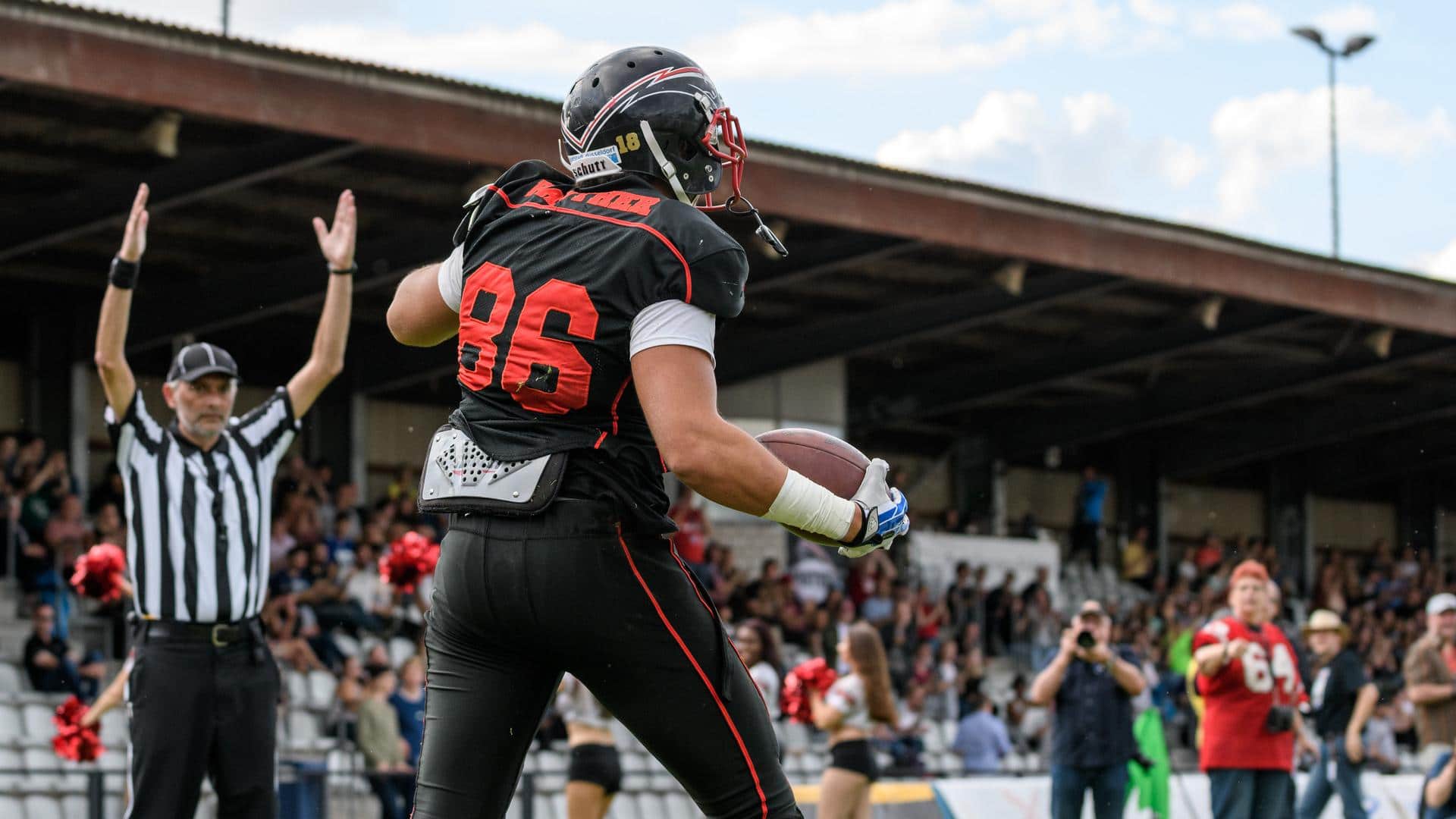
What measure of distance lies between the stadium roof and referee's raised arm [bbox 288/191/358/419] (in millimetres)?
7897

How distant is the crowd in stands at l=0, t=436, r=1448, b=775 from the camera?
14.4 meters

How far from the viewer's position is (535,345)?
3.79 m

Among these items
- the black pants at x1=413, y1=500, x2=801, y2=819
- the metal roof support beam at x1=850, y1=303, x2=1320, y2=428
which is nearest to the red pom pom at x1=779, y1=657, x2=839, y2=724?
the black pants at x1=413, y1=500, x2=801, y2=819

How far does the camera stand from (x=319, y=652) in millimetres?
15914

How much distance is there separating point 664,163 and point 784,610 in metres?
16.8

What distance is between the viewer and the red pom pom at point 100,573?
8.12m

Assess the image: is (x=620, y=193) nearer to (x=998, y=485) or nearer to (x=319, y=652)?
(x=319, y=652)

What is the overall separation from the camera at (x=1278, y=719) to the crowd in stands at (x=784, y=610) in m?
2.64

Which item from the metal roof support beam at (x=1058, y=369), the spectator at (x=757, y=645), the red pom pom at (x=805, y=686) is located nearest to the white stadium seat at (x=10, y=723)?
the spectator at (x=757, y=645)

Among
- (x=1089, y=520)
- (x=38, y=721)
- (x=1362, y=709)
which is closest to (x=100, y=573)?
(x=38, y=721)

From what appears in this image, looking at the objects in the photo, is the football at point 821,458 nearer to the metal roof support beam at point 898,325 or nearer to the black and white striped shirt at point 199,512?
the black and white striped shirt at point 199,512

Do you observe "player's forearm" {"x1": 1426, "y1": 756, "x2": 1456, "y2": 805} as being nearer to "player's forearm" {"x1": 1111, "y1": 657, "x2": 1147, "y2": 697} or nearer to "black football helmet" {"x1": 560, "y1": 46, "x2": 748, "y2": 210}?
"player's forearm" {"x1": 1111, "y1": 657, "x2": 1147, "y2": 697}

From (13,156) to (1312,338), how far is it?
1756 centimetres

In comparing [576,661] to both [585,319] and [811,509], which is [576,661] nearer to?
[811,509]
